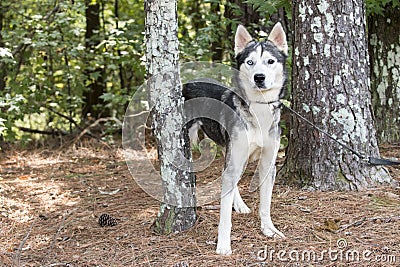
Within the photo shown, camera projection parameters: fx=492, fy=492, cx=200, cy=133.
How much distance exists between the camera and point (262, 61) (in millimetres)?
3566

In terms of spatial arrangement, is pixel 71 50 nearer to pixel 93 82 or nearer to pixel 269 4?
pixel 93 82

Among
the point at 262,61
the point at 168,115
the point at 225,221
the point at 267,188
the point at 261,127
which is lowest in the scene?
the point at 225,221

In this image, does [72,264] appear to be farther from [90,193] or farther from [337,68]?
[337,68]

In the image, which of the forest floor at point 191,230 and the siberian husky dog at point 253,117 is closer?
the forest floor at point 191,230

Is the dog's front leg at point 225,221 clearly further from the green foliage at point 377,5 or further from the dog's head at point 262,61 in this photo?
the green foliage at point 377,5

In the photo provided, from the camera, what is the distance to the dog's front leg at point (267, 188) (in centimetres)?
376

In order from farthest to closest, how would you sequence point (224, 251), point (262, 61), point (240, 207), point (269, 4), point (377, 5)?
A: 1. point (377, 5)
2. point (269, 4)
3. point (240, 207)
4. point (262, 61)
5. point (224, 251)

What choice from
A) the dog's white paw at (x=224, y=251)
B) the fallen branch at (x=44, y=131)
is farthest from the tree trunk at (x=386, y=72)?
the fallen branch at (x=44, y=131)

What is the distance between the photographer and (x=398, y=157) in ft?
17.3

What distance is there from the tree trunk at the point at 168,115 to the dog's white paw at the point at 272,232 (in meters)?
0.56

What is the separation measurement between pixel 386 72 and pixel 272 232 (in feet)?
9.81

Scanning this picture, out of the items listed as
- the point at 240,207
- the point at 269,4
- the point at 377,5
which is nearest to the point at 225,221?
the point at 240,207

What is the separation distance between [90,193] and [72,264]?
1.85m

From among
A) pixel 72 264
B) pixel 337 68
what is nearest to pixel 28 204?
pixel 72 264
